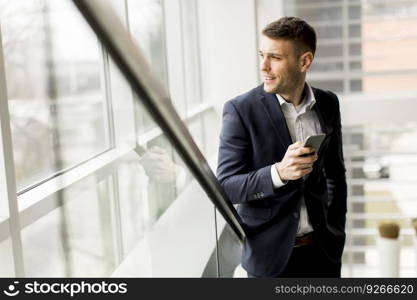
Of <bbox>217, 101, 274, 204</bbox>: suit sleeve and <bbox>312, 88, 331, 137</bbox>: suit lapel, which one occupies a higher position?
<bbox>312, 88, 331, 137</bbox>: suit lapel

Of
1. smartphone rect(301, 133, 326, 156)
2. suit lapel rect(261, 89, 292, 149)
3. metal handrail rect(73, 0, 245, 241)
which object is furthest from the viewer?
suit lapel rect(261, 89, 292, 149)

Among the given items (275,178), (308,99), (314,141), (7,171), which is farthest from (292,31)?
(7,171)

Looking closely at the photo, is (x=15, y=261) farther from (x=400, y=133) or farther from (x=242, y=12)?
(x=400, y=133)

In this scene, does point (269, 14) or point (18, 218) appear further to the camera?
point (269, 14)

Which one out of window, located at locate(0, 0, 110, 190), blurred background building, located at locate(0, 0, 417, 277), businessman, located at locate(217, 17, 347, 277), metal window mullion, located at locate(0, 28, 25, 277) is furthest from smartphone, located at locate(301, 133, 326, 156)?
metal window mullion, located at locate(0, 28, 25, 277)

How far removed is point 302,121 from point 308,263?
19.2 inches

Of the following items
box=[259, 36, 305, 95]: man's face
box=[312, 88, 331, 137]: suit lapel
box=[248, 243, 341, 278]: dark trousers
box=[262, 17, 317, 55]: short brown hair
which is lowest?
box=[248, 243, 341, 278]: dark trousers

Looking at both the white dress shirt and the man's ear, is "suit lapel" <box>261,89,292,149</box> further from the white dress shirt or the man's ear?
the man's ear

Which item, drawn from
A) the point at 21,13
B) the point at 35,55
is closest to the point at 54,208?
the point at 35,55

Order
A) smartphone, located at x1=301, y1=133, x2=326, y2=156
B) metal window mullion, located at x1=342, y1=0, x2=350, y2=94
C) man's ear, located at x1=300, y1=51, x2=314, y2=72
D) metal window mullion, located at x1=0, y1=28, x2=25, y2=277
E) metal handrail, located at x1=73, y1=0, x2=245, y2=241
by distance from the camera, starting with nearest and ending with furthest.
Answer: metal handrail, located at x1=73, y1=0, x2=245, y2=241, metal window mullion, located at x1=0, y1=28, x2=25, y2=277, smartphone, located at x1=301, y1=133, x2=326, y2=156, man's ear, located at x1=300, y1=51, x2=314, y2=72, metal window mullion, located at x1=342, y1=0, x2=350, y2=94

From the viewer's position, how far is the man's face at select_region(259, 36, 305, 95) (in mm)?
1995

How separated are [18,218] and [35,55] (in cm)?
61

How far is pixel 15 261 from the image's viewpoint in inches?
61.4

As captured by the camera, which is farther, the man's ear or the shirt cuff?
the man's ear
